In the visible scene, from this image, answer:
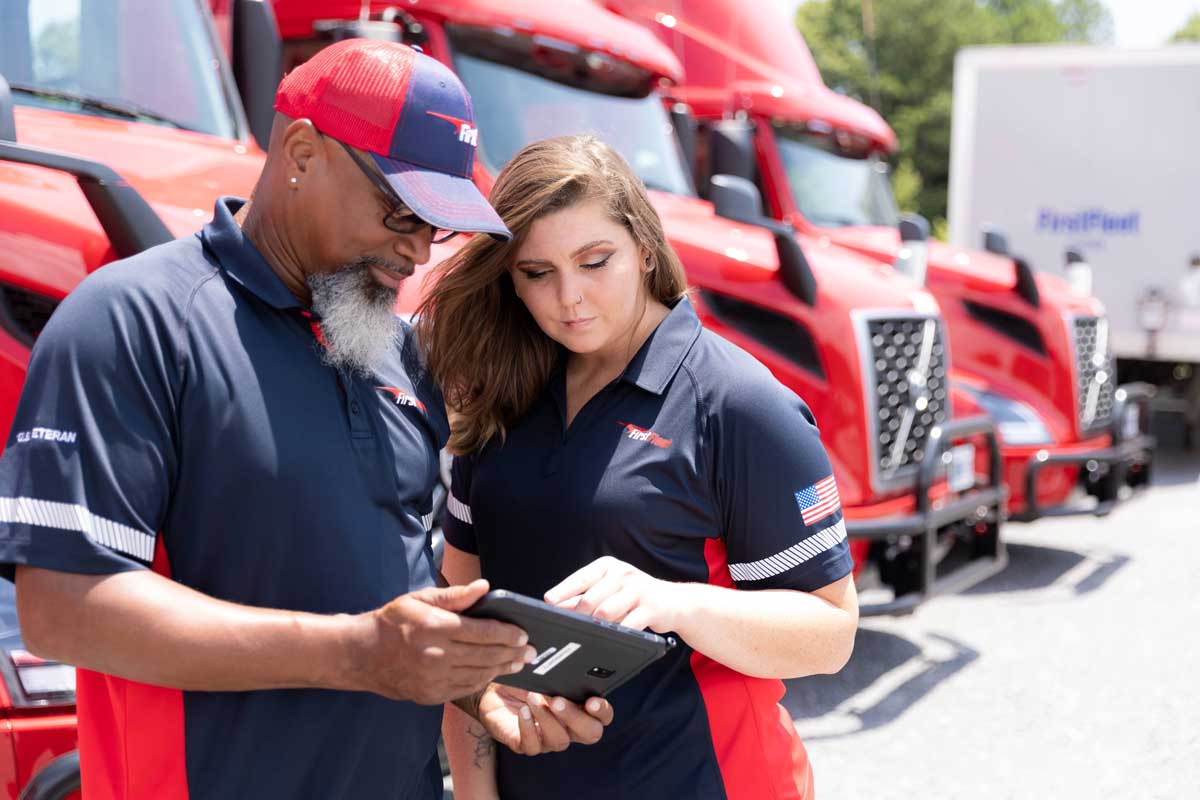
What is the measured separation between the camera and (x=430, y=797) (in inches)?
77.0

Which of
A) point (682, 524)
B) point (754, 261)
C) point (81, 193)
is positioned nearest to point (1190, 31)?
point (754, 261)

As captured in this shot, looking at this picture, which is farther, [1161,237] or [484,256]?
[1161,237]

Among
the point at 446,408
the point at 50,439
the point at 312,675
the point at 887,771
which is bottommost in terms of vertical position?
the point at 887,771

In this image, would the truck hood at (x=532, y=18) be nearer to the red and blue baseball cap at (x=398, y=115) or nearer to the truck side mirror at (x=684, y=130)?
the truck side mirror at (x=684, y=130)

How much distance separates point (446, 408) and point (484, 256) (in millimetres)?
274

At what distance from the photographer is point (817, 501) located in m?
1.92

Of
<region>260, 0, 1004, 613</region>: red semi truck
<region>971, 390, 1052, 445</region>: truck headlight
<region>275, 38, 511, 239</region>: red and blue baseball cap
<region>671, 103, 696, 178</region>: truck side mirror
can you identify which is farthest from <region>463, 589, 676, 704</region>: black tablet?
<region>971, 390, 1052, 445</region>: truck headlight

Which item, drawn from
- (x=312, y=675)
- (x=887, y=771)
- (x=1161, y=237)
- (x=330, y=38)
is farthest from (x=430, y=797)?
(x=1161, y=237)

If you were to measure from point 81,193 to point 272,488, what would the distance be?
1620mm

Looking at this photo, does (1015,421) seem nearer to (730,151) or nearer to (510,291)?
(730,151)

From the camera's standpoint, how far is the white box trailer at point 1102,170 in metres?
10.6

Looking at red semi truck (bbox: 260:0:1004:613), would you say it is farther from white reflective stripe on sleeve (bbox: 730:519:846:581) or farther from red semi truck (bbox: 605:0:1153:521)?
white reflective stripe on sleeve (bbox: 730:519:846:581)

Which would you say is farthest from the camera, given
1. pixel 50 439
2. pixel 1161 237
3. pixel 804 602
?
pixel 1161 237

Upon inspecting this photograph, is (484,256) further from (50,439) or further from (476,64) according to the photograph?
(476,64)
